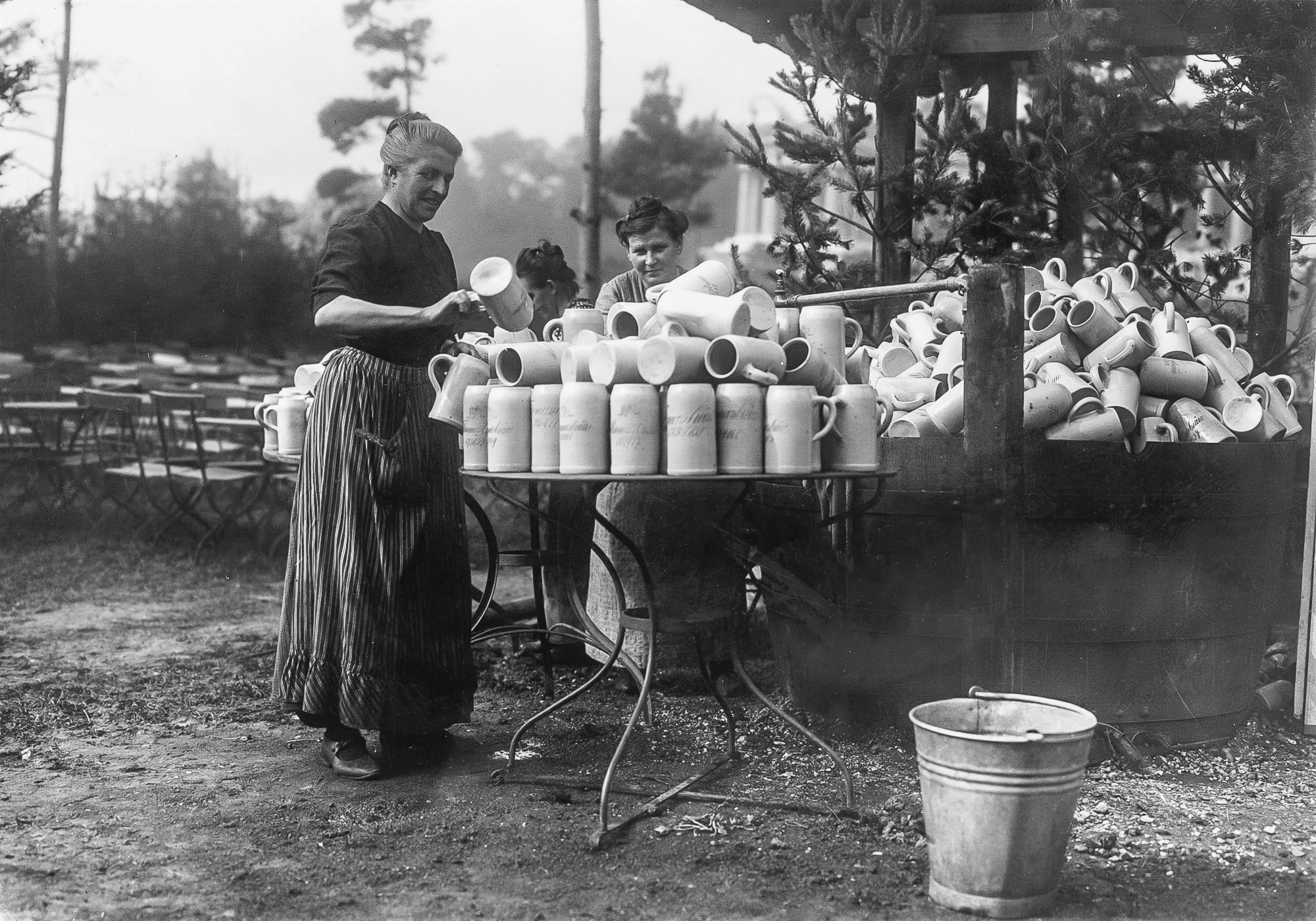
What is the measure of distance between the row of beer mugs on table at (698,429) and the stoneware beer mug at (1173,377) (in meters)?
1.30

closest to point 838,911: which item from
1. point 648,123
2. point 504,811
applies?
point 504,811

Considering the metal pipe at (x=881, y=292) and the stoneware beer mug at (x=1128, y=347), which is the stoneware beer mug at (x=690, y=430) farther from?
the stoneware beer mug at (x=1128, y=347)

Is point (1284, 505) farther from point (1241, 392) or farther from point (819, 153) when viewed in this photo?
point (819, 153)

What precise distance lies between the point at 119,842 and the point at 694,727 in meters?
1.88

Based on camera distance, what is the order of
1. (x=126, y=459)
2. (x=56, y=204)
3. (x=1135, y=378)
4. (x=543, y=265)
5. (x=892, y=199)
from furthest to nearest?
(x=56, y=204)
(x=126, y=459)
(x=543, y=265)
(x=892, y=199)
(x=1135, y=378)

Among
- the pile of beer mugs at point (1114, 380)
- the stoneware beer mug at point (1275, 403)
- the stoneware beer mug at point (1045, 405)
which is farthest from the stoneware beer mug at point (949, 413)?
the stoneware beer mug at point (1275, 403)

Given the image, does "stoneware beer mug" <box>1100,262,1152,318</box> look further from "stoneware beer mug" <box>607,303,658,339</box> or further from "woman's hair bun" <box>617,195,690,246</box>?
"stoneware beer mug" <box>607,303,658,339</box>

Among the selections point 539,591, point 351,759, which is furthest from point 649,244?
point 351,759

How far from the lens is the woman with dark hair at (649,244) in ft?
14.6

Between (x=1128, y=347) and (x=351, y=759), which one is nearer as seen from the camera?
(x=351, y=759)

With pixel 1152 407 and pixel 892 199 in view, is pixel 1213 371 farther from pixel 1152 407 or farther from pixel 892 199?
pixel 892 199

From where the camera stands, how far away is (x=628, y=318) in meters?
3.38

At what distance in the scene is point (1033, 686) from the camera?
3.67 meters

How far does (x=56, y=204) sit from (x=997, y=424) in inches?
343
